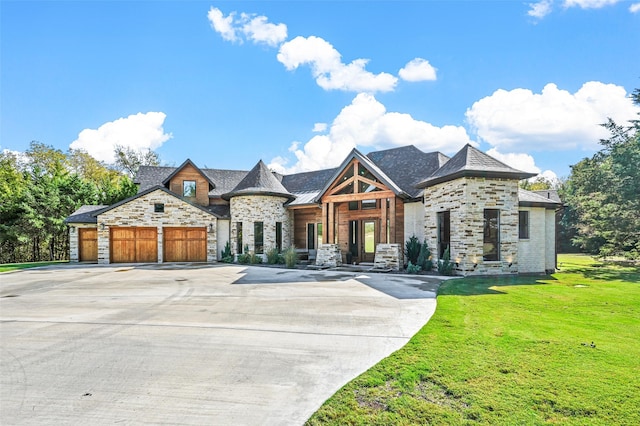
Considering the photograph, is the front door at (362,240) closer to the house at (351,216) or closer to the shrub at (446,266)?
the house at (351,216)

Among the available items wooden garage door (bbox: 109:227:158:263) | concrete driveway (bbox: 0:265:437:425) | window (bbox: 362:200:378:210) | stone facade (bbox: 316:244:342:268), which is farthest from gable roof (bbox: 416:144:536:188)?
wooden garage door (bbox: 109:227:158:263)

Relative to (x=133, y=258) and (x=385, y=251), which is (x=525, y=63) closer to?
(x=385, y=251)

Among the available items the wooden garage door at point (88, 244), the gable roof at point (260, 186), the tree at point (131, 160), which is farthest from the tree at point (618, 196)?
the tree at point (131, 160)

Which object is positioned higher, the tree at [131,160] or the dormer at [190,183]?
the tree at [131,160]

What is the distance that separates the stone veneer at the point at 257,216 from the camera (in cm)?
2045

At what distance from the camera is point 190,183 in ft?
75.9

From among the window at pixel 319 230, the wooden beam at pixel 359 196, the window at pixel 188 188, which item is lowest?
the window at pixel 319 230

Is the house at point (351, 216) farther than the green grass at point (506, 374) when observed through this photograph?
Yes

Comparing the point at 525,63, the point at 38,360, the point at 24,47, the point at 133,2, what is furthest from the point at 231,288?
the point at 525,63

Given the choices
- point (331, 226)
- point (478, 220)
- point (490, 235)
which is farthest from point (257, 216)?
point (490, 235)

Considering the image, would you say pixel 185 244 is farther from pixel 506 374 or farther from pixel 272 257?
pixel 506 374

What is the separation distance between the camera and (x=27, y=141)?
113ft

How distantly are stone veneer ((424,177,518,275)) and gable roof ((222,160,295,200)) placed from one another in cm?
1079

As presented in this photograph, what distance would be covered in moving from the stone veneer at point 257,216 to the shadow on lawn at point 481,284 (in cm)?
1184
